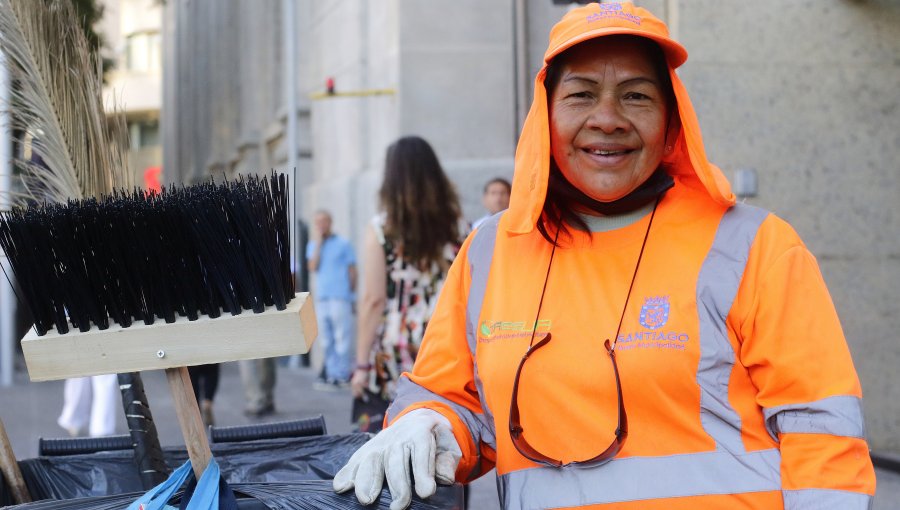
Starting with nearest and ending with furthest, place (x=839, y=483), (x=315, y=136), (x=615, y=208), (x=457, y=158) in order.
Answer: (x=839, y=483), (x=615, y=208), (x=457, y=158), (x=315, y=136)

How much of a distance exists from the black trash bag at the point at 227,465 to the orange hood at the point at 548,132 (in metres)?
0.74

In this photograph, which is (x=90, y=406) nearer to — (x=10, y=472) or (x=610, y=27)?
(x=10, y=472)

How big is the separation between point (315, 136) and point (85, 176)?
1376 cm

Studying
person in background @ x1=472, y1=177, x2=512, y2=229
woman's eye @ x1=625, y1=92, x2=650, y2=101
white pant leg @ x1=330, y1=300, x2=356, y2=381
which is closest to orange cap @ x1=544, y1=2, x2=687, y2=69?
woman's eye @ x1=625, y1=92, x2=650, y2=101

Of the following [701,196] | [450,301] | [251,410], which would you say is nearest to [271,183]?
[450,301]

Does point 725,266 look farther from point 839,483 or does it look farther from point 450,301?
point 450,301

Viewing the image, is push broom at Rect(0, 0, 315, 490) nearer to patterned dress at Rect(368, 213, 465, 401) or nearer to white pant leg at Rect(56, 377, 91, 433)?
patterned dress at Rect(368, 213, 465, 401)

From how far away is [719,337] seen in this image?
2299 millimetres

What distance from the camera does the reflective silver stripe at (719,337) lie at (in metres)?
2.29

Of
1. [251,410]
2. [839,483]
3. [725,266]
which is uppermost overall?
[725,266]

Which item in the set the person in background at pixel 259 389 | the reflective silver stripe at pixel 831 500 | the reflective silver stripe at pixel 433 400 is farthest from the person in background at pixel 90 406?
the reflective silver stripe at pixel 831 500

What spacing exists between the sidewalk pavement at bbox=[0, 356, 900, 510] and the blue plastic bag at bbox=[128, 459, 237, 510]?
3.90 m

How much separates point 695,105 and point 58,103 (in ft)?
15.1

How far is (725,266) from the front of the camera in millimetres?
2336
